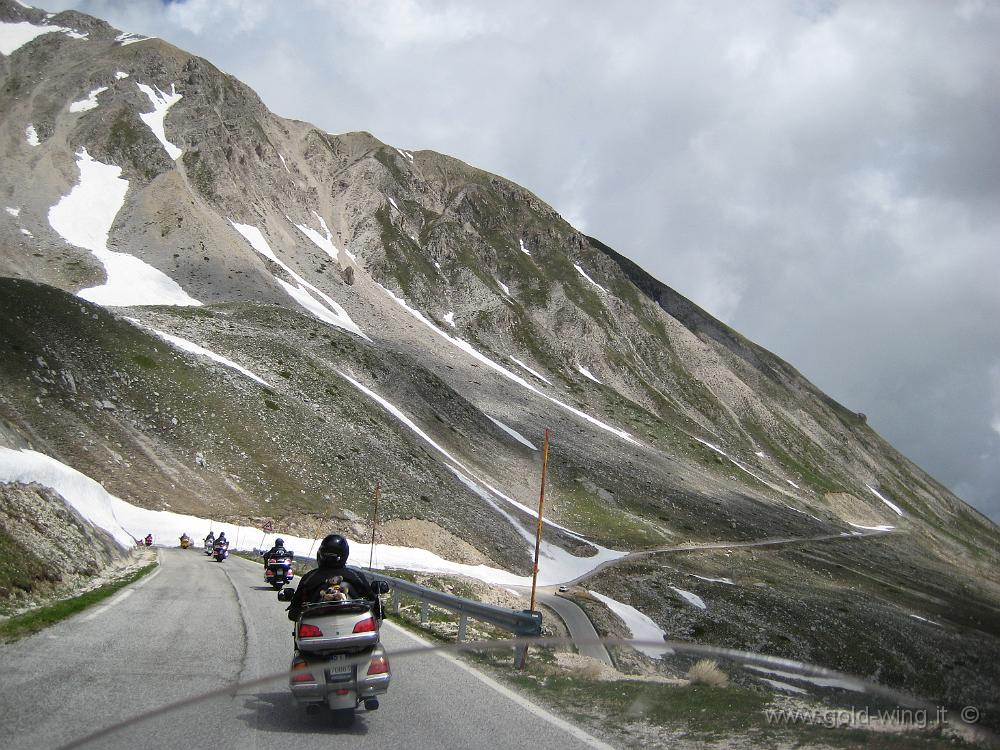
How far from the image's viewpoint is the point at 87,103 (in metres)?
127

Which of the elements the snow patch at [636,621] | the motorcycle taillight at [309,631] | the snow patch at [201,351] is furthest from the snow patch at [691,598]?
the motorcycle taillight at [309,631]

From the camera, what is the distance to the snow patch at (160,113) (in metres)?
124

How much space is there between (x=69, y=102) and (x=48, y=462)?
131 m

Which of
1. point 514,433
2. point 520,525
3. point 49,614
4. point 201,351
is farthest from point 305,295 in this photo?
point 49,614

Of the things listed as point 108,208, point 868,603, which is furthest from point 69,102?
point 868,603

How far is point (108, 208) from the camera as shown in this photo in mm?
102375

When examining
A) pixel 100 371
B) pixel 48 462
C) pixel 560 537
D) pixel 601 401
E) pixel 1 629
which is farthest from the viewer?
pixel 601 401

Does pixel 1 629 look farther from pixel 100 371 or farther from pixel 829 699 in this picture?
pixel 100 371

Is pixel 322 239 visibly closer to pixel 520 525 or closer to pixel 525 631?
pixel 520 525

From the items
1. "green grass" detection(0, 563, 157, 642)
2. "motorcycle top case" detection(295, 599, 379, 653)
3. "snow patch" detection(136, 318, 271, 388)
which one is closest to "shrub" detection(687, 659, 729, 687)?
"motorcycle top case" detection(295, 599, 379, 653)

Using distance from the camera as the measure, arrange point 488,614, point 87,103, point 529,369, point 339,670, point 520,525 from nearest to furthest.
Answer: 1. point 339,670
2. point 488,614
3. point 520,525
4. point 87,103
5. point 529,369

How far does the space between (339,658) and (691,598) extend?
39.5m

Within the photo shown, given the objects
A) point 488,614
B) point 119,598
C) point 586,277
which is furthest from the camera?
point 586,277

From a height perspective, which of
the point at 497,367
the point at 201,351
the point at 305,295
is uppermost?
the point at 305,295
